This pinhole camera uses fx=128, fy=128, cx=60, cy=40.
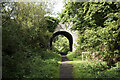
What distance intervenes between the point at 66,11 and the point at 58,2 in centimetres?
94

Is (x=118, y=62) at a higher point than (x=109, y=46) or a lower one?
lower

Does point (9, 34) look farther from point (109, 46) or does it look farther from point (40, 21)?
point (40, 21)

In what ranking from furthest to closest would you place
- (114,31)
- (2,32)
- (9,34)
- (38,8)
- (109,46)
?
(38,8) → (109,46) → (114,31) → (9,34) → (2,32)

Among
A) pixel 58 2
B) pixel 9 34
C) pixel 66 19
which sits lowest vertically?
pixel 9 34

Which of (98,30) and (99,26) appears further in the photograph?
(99,26)

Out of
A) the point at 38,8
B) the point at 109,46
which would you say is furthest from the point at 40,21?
the point at 109,46

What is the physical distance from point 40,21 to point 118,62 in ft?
25.7

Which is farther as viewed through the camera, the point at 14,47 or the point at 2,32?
the point at 14,47

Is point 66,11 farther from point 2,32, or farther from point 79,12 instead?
point 2,32

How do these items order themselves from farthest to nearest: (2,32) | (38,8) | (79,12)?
(38,8)
(79,12)
(2,32)

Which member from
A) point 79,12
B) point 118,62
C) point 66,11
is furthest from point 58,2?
point 118,62

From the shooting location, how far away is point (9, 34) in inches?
141

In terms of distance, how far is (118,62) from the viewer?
23.7ft

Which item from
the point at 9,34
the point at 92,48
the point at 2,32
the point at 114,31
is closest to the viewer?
the point at 2,32
